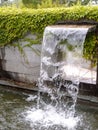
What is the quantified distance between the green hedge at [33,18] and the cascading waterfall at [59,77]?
0.27m

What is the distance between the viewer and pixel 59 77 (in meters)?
5.50

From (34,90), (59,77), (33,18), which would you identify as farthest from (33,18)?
(34,90)

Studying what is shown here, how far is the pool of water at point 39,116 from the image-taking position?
4.24m

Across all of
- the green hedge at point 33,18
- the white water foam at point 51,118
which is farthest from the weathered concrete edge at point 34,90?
the green hedge at point 33,18

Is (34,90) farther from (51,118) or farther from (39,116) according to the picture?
(51,118)

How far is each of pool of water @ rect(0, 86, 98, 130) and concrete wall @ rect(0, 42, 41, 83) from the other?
0.68 m

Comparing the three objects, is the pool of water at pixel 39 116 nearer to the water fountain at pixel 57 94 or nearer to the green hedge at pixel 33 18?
the water fountain at pixel 57 94

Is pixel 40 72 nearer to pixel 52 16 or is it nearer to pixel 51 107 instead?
pixel 51 107

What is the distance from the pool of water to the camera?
424 cm

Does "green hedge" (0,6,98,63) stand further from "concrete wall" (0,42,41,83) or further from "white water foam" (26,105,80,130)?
"white water foam" (26,105,80,130)

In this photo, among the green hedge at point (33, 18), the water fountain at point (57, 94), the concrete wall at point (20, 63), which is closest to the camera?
the water fountain at point (57, 94)

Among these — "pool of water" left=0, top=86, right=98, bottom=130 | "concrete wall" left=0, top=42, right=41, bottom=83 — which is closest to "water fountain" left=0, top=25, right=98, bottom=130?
"pool of water" left=0, top=86, right=98, bottom=130

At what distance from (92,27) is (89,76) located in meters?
1.12

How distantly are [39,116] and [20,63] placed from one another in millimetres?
1820
